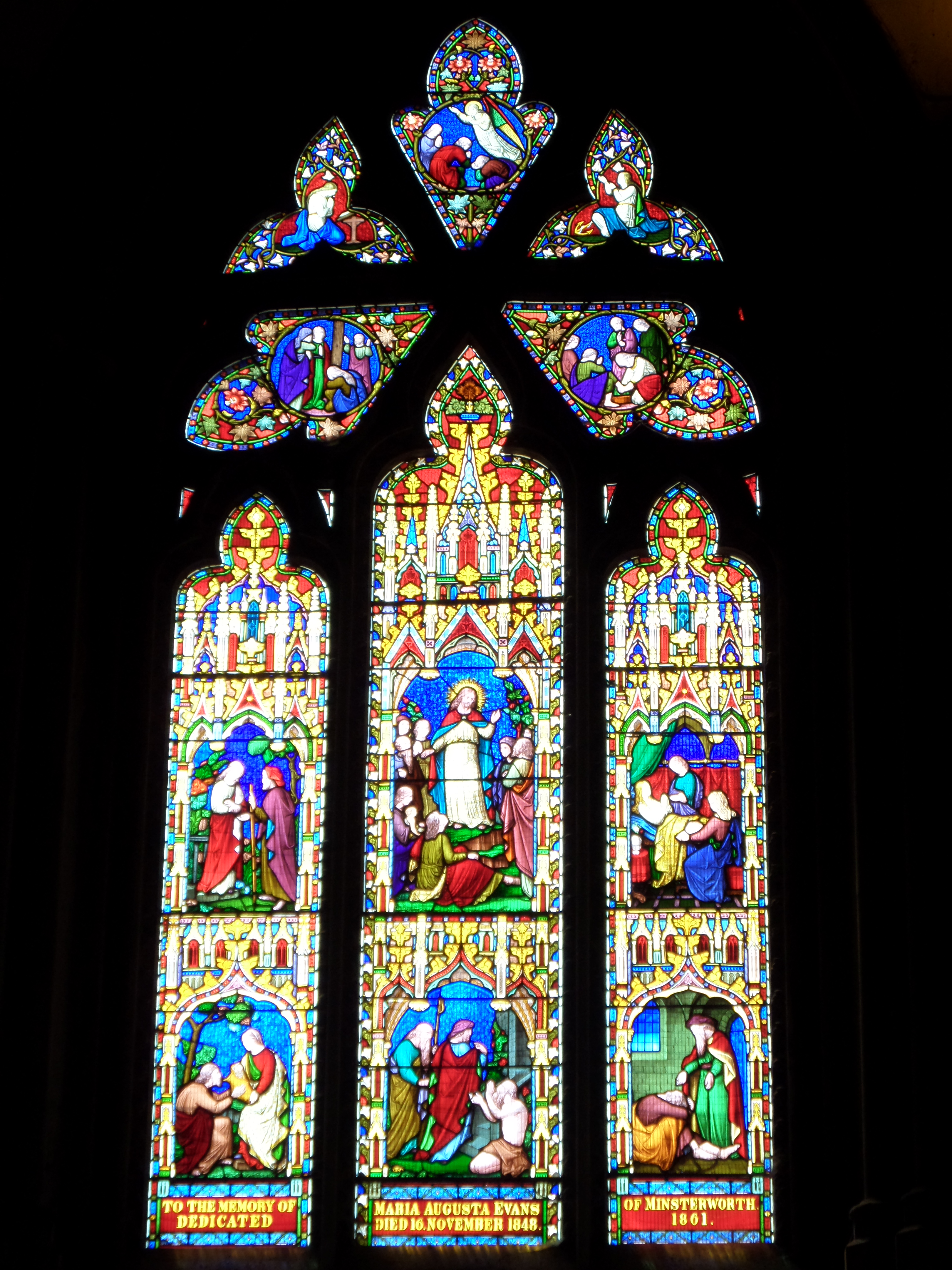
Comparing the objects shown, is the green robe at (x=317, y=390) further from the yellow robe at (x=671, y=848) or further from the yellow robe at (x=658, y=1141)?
the yellow robe at (x=658, y=1141)

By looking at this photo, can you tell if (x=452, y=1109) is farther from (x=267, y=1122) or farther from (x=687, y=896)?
(x=687, y=896)

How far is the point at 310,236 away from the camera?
33.3ft

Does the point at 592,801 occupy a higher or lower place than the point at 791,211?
lower

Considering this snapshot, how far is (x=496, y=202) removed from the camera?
10.2 metres

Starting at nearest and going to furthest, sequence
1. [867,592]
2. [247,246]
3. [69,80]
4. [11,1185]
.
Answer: [11,1185]
[867,592]
[69,80]
[247,246]

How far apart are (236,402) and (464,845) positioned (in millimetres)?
2127

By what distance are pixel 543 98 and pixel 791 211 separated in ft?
4.25

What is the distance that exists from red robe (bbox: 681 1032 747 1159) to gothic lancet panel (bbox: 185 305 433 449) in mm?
2873

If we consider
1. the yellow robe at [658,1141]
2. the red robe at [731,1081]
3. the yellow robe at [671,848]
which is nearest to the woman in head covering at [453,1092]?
the yellow robe at [658,1141]

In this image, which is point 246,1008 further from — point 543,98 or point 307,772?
point 543,98

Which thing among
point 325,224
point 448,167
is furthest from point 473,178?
point 325,224

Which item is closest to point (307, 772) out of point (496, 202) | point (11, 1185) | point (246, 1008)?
point (246, 1008)

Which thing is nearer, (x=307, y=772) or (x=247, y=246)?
(x=307, y=772)

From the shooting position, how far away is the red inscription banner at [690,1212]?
27.9 feet
